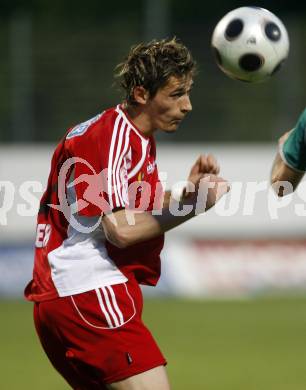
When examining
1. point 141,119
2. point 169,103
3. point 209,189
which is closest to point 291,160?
point 209,189

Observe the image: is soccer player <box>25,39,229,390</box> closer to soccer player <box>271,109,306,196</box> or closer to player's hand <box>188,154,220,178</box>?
player's hand <box>188,154,220,178</box>

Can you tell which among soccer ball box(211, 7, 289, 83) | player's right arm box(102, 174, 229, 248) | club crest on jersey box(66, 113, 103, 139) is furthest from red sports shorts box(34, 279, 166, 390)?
soccer ball box(211, 7, 289, 83)

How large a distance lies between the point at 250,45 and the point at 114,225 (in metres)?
1.52

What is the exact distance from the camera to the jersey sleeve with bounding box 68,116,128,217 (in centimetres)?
527

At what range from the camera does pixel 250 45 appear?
237 inches

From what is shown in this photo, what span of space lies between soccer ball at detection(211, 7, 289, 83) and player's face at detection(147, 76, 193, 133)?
1.67ft

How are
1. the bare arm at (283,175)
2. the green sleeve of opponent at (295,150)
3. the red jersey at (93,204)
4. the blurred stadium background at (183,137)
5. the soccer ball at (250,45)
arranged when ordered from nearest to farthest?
1. the red jersey at (93,204)
2. the green sleeve of opponent at (295,150)
3. the bare arm at (283,175)
4. the soccer ball at (250,45)
5. the blurred stadium background at (183,137)

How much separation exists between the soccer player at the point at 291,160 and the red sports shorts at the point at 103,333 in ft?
3.29

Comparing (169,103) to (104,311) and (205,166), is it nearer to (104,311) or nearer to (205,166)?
(205,166)

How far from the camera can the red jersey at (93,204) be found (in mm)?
5309

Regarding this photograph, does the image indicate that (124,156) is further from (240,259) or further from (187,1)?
(187,1)

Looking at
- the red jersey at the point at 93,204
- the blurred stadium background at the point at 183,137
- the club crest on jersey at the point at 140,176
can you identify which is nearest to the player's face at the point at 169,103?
the red jersey at the point at 93,204

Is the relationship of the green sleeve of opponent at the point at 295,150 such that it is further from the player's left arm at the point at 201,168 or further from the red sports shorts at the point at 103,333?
the red sports shorts at the point at 103,333

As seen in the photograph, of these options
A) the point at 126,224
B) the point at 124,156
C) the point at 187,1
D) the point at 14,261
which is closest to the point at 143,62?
the point at 124,156
